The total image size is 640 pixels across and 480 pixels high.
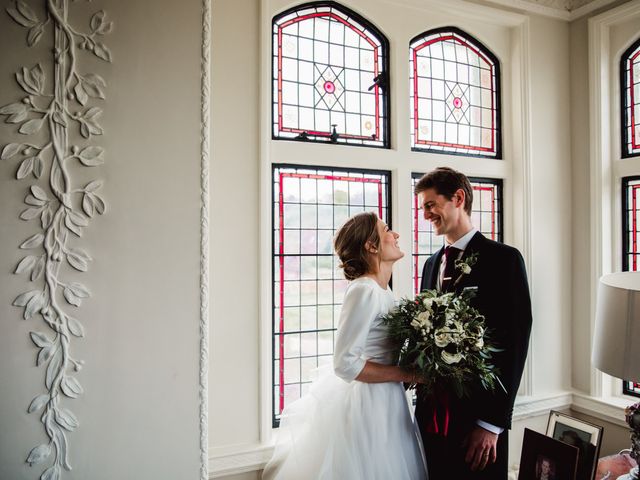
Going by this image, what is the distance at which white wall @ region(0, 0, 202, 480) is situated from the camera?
5.23ft

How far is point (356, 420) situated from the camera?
191 cm

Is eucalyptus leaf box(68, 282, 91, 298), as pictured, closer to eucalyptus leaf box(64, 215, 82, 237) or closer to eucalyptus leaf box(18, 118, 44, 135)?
eucalyptus leaf box(64, 215, 82, 237)

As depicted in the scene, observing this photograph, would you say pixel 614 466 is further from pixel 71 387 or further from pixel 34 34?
pixel 34 34

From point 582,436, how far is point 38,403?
110 inches

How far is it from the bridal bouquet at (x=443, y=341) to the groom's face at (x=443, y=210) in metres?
0.46

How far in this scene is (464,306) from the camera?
192cm

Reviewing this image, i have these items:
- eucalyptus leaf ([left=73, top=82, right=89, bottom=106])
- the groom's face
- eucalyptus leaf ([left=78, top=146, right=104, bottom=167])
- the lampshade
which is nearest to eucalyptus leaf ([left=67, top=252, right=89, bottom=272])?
eucalyptus leaf ([left=78, top=146, right=104, bottom=167])

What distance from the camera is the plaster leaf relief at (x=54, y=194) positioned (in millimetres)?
1604

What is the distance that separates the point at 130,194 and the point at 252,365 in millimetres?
1112

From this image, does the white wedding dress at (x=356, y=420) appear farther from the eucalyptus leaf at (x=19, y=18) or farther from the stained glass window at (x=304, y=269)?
the eucalyptus leaf at (x=19, y=18)

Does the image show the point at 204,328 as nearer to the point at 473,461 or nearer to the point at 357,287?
the point at 357,287

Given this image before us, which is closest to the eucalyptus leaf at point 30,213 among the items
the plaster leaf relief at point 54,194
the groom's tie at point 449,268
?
the plaster leaf relief at point 54,194

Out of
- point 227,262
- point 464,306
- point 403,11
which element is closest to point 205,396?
point 227,262

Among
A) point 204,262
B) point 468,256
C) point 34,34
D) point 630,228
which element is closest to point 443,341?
point 468,256
